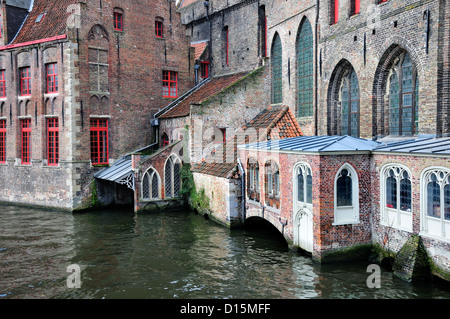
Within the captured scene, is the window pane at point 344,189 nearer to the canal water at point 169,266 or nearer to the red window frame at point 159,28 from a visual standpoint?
the canal water at point 169,266

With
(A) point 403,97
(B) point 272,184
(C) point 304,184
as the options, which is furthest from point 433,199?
(B) point 272,184

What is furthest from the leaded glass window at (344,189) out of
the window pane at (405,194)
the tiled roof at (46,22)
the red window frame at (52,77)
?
the tiled roof at (46,22)

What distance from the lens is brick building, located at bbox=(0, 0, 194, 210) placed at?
18594 mm

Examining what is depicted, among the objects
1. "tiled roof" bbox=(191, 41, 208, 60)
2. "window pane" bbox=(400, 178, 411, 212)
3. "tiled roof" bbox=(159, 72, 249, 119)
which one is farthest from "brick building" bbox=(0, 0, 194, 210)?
"window pane" bbox=(400, 178, 411, 212)

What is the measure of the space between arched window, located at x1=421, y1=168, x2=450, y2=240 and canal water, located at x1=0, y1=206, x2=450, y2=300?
1.22m

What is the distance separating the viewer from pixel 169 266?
11.0m

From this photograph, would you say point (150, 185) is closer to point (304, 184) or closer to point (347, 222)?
point (304, 184)

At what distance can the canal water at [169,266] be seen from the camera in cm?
905

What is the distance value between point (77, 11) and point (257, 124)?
966 cm

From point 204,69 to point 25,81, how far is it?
385 inches

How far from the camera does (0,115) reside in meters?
21.3

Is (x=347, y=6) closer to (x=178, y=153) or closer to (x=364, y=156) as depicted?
(x=364, y=156)

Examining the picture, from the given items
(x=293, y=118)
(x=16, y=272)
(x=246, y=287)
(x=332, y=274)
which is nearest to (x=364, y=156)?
(x=332, y=274)

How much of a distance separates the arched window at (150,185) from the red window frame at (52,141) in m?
4.65
